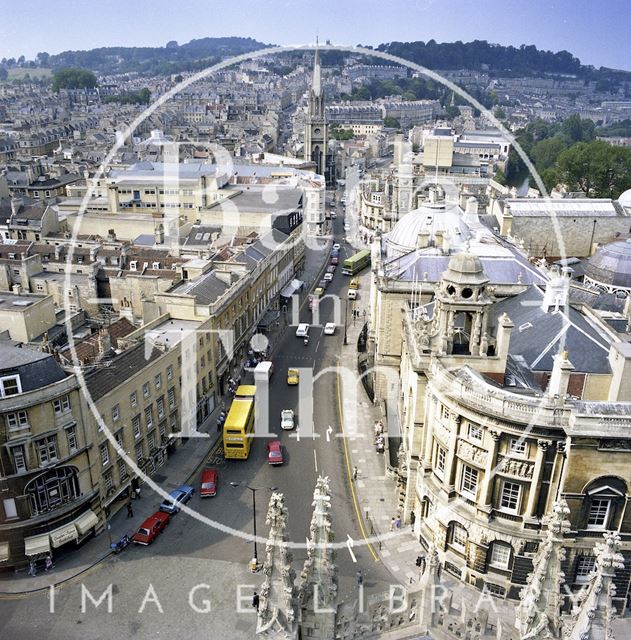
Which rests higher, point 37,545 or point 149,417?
point 149,417

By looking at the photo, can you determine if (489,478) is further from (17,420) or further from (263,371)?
(263,371)

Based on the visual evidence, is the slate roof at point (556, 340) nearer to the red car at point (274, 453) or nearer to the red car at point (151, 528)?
the red car at point (274, 453)

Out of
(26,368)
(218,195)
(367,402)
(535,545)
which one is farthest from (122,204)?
(535,545)

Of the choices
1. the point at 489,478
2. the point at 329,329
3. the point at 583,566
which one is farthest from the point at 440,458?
the point at 329,329

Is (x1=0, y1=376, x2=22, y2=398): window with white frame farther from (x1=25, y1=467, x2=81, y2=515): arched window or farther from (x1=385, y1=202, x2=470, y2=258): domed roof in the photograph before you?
(x1=385, y1=202, x2=470, y2=258): domed roof

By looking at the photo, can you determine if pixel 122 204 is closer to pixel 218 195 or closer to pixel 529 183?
pixel 218 195

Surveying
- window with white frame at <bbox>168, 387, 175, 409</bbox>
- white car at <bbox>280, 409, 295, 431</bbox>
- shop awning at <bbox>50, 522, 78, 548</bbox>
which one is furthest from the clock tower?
shop awning at <bbox>50, 522, 78, 548</bbox>
